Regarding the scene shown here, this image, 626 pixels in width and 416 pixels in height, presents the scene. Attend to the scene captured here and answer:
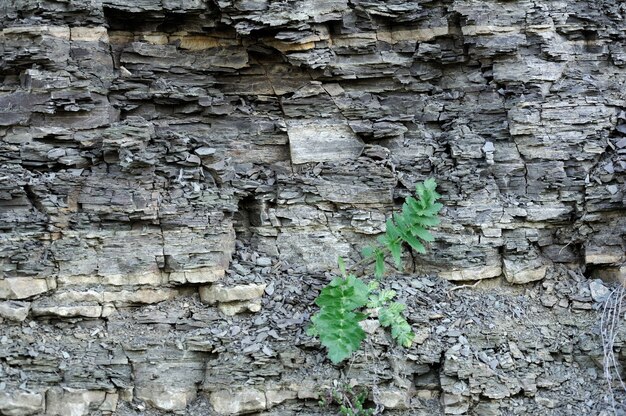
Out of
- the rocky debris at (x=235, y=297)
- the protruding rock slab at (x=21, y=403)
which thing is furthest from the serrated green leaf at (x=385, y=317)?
the protruding rock slab at (x=21, y=403)

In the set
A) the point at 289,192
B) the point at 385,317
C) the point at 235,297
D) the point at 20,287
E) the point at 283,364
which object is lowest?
the point at 283,364

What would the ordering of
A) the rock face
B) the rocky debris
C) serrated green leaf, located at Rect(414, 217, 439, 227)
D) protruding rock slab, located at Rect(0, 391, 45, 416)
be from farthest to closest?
the rocky debris < the rock face < serrated green leaf, located at Rect(414, 217, 439, 227) < protruding rock slab, located at Rect(0, 391, 45, 416)

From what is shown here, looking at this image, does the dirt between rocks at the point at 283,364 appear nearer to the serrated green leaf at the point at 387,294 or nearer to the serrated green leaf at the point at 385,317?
the serrated green leaf at the point at 385,317

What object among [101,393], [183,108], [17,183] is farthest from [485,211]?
[17,183]

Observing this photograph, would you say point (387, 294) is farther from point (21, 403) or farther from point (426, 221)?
point (21, 403)

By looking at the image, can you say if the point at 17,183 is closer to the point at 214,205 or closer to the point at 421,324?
the point at 214,205

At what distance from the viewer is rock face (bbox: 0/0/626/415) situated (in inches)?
252

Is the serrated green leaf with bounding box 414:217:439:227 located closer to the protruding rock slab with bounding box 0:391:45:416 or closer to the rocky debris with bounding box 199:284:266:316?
the rocky debris with bounding box 199:284:266:316

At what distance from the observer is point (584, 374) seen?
6617 millimetres

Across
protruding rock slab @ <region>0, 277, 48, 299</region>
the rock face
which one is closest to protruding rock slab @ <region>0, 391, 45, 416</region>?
the rock face

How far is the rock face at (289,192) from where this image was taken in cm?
641

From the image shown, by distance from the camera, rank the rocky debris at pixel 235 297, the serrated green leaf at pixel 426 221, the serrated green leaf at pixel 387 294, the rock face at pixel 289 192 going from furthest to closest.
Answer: the rocky debris at pixel 235 297, the serrated green leaf at pixel 387 294, the rock face at pixel 289 192, the serrated green leaf at pixel 426 221

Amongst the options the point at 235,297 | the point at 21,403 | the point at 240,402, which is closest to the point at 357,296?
the point at 235,297

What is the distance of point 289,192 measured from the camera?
712 cm
